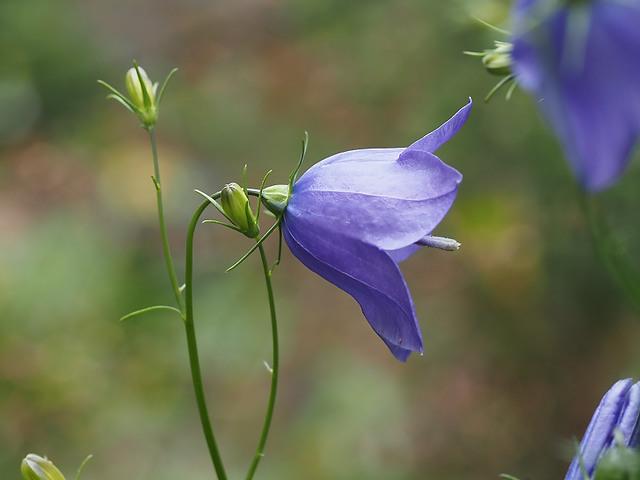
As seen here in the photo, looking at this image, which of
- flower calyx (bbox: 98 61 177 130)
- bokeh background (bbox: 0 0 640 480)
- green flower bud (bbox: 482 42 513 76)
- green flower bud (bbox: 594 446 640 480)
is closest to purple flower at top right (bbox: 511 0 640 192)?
green flower bud (bbox: 594 446 640 480)

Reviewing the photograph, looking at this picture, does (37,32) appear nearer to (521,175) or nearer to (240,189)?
(521,175)

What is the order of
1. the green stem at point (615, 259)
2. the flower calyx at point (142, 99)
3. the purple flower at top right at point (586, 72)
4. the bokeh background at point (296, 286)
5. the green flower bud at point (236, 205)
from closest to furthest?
the purple flower at top right at point (586, 72) → the green stem at point (615, 259) → the green flower bud at point (236, 205) → the flower calyx at point (142, 99) → the bokeh background at point (296, 286)

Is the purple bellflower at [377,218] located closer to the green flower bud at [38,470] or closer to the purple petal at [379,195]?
the purple petal at [379,195]

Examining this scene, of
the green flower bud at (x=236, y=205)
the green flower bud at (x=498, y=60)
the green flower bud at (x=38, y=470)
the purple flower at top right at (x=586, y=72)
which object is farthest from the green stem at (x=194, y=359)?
the purple flower at top right at (x=586, y=72)

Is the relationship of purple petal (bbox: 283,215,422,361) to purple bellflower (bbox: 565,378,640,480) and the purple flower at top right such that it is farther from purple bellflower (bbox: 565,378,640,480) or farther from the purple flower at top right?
the purple flower at top right

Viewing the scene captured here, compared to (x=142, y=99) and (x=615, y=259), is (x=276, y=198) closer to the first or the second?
(x=142, y=99)

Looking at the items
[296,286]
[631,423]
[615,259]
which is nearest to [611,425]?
[631,423]
